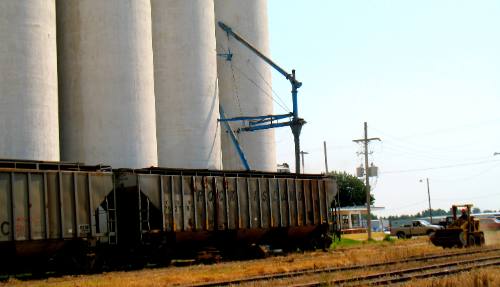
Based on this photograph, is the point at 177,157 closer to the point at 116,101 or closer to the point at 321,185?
the point at 116,101

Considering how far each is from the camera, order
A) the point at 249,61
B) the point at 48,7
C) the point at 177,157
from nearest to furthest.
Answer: the point at 48,7
the point at 177,157
the point at 249,61

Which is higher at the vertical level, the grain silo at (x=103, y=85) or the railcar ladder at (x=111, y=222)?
the grain silo at (x=103, y=85)

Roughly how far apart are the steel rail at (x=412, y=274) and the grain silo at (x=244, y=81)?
29.2 meters

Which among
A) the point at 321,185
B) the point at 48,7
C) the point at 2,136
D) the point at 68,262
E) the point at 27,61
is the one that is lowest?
the point at 68,262

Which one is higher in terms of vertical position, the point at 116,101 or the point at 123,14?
the point at 123,14

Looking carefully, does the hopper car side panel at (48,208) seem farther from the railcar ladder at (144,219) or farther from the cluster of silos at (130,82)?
the cluster of silos at (130,82)

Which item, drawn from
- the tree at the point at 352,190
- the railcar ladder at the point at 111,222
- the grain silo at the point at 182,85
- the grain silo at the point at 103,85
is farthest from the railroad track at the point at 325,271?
the tree at the point at 352,190

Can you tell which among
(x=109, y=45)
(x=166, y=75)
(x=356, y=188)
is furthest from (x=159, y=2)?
(x=356, y=188)

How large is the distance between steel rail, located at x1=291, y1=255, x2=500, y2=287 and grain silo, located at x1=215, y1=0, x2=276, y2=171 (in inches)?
1149

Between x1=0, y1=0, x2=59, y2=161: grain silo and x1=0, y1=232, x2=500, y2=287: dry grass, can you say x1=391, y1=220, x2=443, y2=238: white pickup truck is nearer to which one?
x1=0, y1=232, x2=500, y2=287: dry grass

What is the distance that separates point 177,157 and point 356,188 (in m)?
69.5

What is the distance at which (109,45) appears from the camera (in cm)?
3738

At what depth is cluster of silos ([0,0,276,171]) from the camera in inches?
1308

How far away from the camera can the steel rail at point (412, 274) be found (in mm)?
16609
